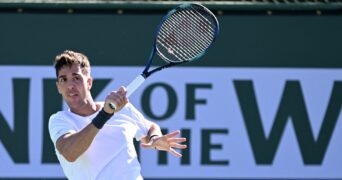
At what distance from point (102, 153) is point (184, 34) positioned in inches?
34.9

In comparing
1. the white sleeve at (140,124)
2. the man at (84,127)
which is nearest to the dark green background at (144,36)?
the white sleeve at (140,124)

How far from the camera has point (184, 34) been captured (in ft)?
16.8

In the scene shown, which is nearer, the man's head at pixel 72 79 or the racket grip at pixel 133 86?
the racket grip at pixel 133 86

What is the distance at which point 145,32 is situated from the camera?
692 centimetres

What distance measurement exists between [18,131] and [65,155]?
2.51 m

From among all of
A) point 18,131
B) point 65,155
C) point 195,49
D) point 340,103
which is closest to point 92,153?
point 65,155

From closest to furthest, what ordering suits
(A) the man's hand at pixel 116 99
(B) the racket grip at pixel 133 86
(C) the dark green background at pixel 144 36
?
(A) the man's hand at pixel 116 99 → (B) the racket grip at pixel 133 86 → (C) the dark green background at pixel 144 36

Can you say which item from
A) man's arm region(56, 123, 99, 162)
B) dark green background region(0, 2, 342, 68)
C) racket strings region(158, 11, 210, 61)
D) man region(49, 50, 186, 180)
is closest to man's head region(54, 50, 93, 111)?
man region(49, 50, 186, 180)

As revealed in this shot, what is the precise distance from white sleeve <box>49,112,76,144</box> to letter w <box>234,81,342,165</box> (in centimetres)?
254

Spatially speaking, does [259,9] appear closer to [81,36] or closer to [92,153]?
[81,36]

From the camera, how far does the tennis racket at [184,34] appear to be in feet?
16.4

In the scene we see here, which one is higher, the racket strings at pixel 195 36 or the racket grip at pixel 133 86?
the racket grip at pixel 133 86

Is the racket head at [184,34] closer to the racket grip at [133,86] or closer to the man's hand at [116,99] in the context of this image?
the racket grip at [133,86]

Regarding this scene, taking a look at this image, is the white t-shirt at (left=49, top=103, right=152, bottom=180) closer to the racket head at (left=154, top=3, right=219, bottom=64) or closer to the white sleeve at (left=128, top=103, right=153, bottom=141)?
the white sleeve at (left=128, top=103, right=153, bottom=141)
